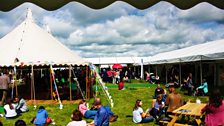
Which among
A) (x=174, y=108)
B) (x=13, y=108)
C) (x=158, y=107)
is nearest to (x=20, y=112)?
(x=13, y=108)

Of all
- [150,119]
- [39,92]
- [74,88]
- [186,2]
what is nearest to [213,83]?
[74,88]

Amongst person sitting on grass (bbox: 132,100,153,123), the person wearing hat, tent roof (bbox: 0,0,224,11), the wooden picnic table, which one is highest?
tent roof (bbox: 0,0,224,11)

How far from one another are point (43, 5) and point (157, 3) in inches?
39.6

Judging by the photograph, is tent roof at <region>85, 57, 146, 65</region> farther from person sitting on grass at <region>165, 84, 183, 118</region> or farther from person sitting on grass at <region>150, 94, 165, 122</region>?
person sitting on grass at <region>165, 84, 183, 118</region>

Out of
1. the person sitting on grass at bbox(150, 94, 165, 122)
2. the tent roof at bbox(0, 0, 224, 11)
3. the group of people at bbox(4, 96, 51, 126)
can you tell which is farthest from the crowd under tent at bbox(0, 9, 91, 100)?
the tent roof at bbox(0, 0, 224, 11)

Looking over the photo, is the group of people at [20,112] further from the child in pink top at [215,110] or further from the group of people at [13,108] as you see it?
the child in pink top at [215,110]

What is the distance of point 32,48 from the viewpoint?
17594 millimetres

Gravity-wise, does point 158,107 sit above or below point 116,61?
below

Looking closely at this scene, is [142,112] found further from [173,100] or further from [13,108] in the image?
[13,108]

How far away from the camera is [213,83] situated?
76.3ft

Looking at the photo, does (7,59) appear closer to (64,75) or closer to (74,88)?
(74,88)

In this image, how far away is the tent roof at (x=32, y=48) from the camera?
16650mm

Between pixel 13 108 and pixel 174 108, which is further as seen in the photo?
pixel 13 108

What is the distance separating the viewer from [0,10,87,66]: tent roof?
54.6 ft
